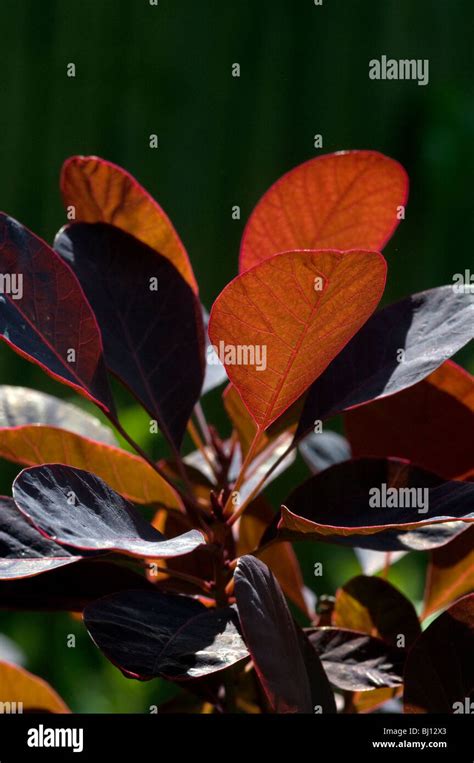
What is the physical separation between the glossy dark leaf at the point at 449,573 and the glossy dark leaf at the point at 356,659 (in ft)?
0.34

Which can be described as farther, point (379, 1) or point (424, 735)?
point (379, 1)

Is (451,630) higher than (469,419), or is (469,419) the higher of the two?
(469,419)

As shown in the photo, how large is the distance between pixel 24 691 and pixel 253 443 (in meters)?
0.24

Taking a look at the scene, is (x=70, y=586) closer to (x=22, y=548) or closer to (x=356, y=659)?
(x=22, y=548)

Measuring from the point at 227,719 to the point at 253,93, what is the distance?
2.38m

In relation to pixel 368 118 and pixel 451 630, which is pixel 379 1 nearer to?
pixel 368 118

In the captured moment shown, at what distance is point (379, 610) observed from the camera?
19.9 inches

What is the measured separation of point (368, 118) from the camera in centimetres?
255

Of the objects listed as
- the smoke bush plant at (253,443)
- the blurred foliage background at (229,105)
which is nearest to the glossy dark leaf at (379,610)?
the smoke bush plant at (253,443)

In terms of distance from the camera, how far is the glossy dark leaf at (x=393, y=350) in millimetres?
421

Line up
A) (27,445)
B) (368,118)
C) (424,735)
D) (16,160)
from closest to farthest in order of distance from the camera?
(424,735) < (27,445) < (16,160) < (368,118)

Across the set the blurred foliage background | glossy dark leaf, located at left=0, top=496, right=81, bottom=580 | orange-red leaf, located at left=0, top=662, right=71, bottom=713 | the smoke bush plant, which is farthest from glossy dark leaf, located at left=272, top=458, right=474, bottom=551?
the blurred foliage background

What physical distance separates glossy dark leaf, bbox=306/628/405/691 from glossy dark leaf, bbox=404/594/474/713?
23 millimetres

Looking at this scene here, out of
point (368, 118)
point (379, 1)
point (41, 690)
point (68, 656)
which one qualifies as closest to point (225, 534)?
point (41, 690)
